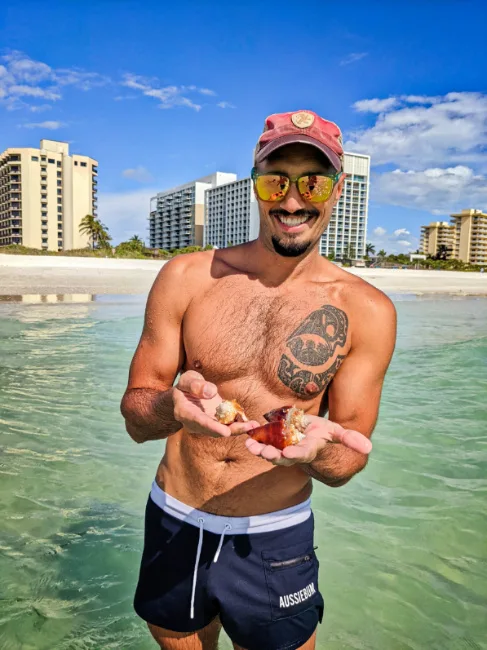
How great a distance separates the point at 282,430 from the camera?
64.4 inches

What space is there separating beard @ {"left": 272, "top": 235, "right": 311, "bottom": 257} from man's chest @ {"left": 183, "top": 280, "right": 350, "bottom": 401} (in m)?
0.22

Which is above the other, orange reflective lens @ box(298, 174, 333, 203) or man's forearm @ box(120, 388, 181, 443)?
orange reflective lens @ box(298, 174, 333, 203)

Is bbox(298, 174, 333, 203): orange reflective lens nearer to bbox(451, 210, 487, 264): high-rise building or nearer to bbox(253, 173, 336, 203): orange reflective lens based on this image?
bbox(253, 173, 336, 203): orange reflective lens

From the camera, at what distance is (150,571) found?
210 cm

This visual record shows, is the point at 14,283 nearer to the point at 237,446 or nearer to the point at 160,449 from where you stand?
the point at 160,449

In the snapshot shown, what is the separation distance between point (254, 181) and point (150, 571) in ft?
5.18

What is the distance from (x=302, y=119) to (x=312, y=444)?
1.22m

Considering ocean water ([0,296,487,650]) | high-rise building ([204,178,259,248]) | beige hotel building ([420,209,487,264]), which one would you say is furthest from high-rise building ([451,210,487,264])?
ocean water ([0,296,487,650])

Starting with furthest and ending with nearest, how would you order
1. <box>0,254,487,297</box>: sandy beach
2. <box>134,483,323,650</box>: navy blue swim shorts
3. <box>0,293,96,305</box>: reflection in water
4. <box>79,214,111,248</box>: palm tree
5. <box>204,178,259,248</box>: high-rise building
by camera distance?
1. <box>204,178,259,248</box>: high-rise building
2. <box>79,214,111,248</box>: palm tree
3. <box>0,254,487,297</box>: sandy beach
4. <box>0,293,96,305</box>: reflection in water
5. <box>134,483,323,650</box>: navy blue swim shorts

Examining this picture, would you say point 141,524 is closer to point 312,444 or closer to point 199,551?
point 199,551

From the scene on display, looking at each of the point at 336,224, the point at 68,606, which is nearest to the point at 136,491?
the point at 68,606

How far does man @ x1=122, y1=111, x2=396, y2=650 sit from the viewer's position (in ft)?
6.60

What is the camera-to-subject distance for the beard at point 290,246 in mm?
2143

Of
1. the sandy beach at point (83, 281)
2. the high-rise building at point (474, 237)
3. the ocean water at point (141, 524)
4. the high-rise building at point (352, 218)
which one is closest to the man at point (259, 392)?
the ocean water at point (141, 524)
